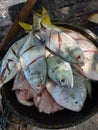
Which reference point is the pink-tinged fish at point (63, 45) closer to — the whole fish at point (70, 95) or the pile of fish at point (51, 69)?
the pile of fish at point (51, 69)

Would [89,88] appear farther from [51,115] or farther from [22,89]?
[22,89]

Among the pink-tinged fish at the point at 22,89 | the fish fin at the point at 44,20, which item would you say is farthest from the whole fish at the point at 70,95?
the fish fin at the point at 44,20

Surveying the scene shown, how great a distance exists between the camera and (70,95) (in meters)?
1.93

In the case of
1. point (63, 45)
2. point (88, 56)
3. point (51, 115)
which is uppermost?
point (63, 45)

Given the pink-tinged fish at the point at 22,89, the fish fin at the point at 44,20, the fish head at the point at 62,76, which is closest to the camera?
the fish head at the point at 62,76

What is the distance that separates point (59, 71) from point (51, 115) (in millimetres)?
238

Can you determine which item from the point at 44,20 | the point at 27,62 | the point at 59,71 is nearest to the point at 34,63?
the point at 27,62

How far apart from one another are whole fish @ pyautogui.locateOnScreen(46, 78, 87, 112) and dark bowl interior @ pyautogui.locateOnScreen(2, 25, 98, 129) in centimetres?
5

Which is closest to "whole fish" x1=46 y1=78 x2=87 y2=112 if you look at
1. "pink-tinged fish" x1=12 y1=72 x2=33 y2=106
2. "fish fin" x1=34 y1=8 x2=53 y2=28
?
"pink-tinged fish" x1=12 y1=72 x2=33 y2=106

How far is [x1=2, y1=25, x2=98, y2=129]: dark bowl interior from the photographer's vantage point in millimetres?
1928

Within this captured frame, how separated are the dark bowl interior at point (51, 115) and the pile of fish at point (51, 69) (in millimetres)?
31

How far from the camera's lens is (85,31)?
2102 mm

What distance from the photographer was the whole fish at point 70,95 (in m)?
→ 1.91

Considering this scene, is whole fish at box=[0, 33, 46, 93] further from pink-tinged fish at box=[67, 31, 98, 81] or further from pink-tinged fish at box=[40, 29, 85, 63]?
pink-tinged fish at box=[67, 31, 98, 81]
